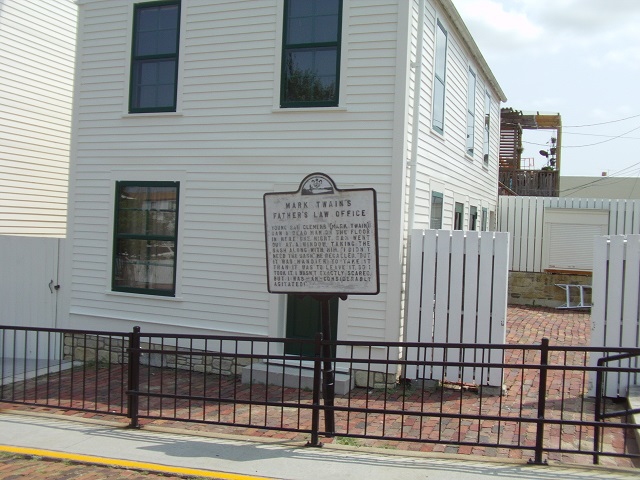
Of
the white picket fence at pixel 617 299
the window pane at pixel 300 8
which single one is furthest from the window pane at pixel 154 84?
the white picket fence at pixel 617 299

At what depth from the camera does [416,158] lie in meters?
9.60

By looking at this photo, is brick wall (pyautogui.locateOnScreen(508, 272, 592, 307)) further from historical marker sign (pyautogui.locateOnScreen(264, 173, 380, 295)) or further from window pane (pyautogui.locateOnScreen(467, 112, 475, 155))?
historical marker sign (pyautogui.locateOnScreen(264, 173, 380, 295))

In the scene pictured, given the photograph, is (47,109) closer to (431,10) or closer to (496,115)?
(431,10)

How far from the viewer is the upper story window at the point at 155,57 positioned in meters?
10.7

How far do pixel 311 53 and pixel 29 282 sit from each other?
652 centimetres

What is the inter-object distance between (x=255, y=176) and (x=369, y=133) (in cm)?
193

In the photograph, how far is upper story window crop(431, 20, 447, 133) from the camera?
10.9 m

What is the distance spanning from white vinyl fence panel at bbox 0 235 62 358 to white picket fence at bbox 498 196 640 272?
1241cm

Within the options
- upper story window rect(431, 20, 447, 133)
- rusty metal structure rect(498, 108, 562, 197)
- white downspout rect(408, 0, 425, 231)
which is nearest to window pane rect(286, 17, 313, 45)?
white downspout rect(408, 0, 425, 231)

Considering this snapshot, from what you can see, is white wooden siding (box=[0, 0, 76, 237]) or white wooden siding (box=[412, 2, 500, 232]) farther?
white wooden siding (box=[0, 0, 76, 237])

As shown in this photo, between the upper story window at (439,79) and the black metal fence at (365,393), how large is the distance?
13.3ft

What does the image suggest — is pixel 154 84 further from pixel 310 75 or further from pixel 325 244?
pixel 325 244

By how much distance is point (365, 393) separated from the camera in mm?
9141

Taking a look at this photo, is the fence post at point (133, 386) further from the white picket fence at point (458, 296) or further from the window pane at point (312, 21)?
the window pane at point (312, 21)
